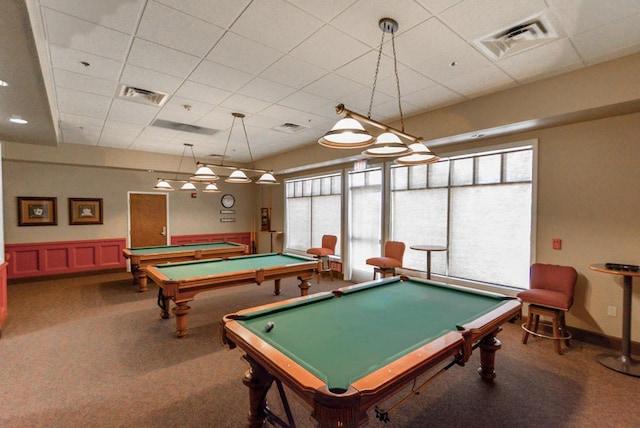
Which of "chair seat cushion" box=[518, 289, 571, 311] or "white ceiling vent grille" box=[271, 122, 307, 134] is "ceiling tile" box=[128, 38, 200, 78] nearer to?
"white ceiling vent grille" box=[271, 122, 307, 134]

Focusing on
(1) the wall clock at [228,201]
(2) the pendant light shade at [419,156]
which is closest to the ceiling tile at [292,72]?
(2) the pendant light shade at [419,156]

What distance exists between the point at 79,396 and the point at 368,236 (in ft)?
16.2

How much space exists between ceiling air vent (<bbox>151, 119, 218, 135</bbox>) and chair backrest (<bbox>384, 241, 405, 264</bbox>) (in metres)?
3.82

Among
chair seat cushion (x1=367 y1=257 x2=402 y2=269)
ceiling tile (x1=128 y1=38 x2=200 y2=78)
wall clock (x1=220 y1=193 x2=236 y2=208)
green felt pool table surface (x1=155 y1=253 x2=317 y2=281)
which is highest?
ceiling tile (x1=128 y1=38 x2=200 y2=78)

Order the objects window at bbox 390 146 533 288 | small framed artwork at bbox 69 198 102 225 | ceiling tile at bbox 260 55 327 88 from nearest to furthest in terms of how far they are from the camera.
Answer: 1. ceiling tile at bbox 260 55 327 88
2. window at bbox 390 146 533 288
3. small framed artwork at bbox 69 198 102 225

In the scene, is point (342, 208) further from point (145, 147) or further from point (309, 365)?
point (309, 365)

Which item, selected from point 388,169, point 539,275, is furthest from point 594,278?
point 388,169

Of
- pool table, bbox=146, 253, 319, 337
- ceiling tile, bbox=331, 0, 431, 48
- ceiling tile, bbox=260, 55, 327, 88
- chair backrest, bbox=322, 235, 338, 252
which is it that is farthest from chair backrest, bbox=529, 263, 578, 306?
chair backrest, bbox=322, 235, 338, 252

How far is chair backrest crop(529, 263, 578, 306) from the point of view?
3.38 meters

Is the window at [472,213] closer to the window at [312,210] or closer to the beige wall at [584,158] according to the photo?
the beige wall at [584,158]

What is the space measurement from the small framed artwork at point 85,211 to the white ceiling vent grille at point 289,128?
194 inches

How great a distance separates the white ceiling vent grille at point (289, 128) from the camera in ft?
17.1

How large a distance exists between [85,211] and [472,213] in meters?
8.12

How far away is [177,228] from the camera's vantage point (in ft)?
26.8
